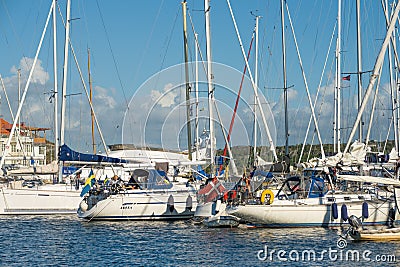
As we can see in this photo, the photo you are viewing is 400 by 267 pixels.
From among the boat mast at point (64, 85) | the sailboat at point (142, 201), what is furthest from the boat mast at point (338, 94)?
the boat mast at point (64, 85)

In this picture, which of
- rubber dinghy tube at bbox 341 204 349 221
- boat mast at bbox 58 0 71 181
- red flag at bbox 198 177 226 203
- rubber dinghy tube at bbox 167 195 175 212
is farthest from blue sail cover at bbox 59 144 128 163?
rubber dinghy tube at bbox 341 204 349 221

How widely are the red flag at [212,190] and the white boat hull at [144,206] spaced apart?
2.78m

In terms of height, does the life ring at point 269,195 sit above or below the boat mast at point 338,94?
below

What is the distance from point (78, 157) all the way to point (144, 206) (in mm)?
7681

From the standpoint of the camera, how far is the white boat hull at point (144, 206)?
144 feet

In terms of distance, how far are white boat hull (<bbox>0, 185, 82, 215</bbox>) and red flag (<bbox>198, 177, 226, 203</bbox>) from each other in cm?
1121

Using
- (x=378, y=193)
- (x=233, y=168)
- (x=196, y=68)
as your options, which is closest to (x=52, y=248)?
(x=233, y=168)

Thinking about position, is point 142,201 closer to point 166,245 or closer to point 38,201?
point 38,201

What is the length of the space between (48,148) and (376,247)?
11216cm

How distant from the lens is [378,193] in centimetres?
3959

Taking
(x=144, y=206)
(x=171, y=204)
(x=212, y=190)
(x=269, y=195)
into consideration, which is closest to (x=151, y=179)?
(x=144, y=206)

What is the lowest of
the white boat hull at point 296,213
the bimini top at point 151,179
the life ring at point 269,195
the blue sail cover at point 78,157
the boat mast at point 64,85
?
the white boat hull at point 296,213

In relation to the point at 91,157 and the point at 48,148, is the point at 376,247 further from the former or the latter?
the point at 48,148

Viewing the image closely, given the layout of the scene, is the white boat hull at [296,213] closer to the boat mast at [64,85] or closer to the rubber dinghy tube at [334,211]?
the rubber dinghy tube at [334,211]
